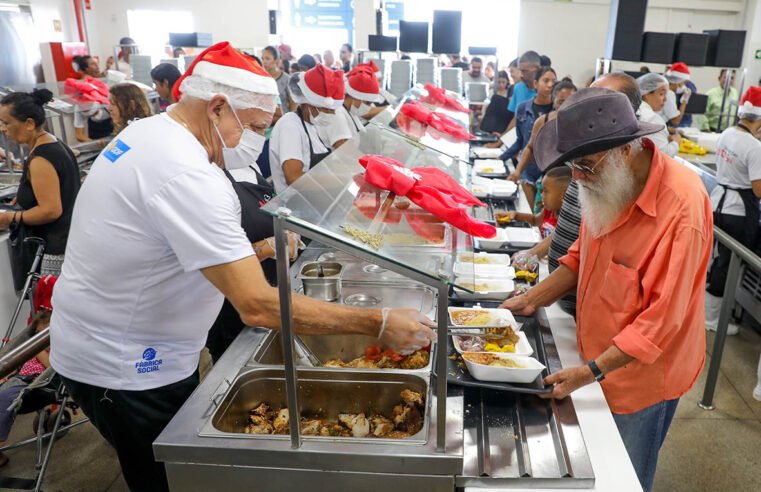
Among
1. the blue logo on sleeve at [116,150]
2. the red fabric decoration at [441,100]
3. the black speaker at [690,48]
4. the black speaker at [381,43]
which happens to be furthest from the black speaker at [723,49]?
the blue logo on sleeve at [116,150]

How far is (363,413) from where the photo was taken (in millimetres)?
1669

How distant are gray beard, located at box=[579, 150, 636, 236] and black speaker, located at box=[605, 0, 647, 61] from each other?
3824mm

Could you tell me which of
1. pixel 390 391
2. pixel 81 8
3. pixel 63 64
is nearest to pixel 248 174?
pixel 390 391

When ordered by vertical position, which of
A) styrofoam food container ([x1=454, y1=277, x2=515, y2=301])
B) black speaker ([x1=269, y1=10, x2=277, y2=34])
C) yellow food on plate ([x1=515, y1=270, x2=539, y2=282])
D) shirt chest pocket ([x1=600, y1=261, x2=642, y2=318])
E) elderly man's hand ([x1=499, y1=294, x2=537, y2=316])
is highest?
black speaker ([x1=269, y1=10, x2=277, y2=34])

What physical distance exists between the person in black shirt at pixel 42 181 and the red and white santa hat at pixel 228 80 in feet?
6.92

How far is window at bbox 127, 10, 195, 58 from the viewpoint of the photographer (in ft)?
45.1

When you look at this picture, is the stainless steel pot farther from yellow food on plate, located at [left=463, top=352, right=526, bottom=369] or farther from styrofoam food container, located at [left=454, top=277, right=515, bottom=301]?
yellow food on plate, located at [left=463, top=352, right=526, bottom=369]

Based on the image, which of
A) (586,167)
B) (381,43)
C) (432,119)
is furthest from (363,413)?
(381,43)

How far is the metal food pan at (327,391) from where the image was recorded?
1637mm

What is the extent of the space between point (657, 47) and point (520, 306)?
13.2ft

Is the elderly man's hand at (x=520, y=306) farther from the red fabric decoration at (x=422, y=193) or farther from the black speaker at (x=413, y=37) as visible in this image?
the black speaker at (x=413, y=37)

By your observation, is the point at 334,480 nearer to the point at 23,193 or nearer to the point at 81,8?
the point at 23,193

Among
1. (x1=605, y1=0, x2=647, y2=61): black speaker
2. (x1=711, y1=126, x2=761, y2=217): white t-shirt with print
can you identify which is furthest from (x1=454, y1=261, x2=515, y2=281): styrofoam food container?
(x1=605, y1=0, x2=647, y2=61): black speaker

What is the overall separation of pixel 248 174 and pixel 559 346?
158 centimetres
